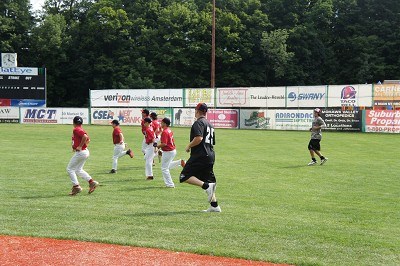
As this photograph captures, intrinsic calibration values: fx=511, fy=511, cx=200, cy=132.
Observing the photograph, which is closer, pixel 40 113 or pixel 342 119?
pixel 342 119

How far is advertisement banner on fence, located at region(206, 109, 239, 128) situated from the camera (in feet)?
147

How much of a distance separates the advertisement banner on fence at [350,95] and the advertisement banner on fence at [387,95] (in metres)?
0.55

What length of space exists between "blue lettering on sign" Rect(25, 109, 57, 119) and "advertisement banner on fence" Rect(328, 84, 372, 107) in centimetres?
2649

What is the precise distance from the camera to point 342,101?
1688 inches

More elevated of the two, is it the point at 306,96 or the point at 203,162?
the point at 306,96

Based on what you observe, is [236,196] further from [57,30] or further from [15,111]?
[57,30]

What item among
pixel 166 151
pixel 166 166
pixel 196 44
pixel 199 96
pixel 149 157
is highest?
→ pixel 196 44

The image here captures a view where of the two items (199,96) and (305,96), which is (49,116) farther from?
(305,96)

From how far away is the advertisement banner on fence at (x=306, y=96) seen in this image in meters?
44.0

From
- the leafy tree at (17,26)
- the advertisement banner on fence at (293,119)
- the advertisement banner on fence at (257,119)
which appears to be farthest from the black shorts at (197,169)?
the leafy tree at (17,26)

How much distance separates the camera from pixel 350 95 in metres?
42.4

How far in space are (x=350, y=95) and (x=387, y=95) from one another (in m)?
3.02

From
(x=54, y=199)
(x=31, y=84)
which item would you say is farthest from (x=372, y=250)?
(x=31, y=84)

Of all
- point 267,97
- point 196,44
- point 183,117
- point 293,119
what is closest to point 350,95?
point 293,119
